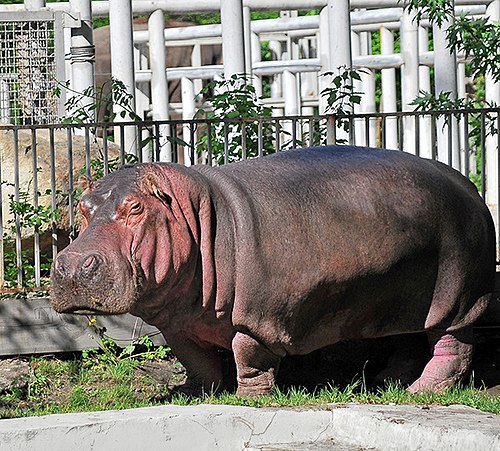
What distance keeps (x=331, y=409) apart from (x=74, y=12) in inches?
247

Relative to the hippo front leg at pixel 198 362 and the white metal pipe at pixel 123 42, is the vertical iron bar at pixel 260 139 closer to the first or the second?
the hippo front leg at pixel 198 362

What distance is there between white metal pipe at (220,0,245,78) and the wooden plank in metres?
3.53

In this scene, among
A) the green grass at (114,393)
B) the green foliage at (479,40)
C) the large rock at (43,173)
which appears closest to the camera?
the green grass at (114,393)

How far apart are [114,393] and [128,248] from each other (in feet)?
5.76

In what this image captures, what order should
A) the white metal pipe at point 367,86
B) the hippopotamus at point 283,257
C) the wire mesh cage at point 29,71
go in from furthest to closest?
the white metal pipe at point 367,86 < the wire mesh cage at point 29,71 < the hippopotamus at point 283,257

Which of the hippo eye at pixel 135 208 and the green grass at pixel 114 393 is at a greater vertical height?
the hippo eye at pixel 135 208

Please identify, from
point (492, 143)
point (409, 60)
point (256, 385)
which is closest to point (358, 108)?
point (409, 60)

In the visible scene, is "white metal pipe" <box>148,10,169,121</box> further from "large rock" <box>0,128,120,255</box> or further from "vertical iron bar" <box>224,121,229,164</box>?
"vertical iron bar" <box>224,121,229,164</box>

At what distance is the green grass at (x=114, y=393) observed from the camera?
623cm

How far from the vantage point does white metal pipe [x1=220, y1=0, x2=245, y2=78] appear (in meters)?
10.9

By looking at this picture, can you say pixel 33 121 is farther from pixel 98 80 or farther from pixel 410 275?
pixel 98 80

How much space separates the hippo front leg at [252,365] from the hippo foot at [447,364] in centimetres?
106

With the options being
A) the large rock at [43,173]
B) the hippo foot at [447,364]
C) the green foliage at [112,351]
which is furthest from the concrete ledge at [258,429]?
the large rock at [43,173]

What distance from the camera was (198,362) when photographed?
7.01 meters
